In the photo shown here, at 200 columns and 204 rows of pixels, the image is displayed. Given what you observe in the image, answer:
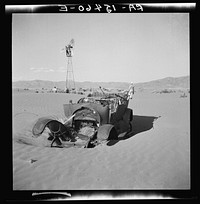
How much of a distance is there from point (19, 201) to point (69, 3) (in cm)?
307

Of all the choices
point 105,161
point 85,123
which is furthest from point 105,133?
point 85,123

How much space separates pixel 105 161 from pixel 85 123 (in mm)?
Result: 959

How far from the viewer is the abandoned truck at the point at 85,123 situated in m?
4.22

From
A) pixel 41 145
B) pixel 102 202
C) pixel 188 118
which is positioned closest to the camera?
pixel 102 202

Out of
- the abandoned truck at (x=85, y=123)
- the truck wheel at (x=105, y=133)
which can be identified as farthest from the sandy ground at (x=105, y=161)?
the abandoned truck at (x=85, y=123)

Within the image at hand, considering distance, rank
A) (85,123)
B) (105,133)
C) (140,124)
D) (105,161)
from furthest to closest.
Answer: (140,124)
(85,123)
(105,133)
(105,161)

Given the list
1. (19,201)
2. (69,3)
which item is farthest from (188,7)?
(19,201)

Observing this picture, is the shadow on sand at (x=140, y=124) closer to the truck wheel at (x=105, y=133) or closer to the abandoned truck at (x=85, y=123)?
the abandoned truck at (x=85, y=123)

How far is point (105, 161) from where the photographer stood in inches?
153

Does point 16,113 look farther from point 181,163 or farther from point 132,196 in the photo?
point 181,163

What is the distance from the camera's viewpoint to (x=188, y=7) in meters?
3.81

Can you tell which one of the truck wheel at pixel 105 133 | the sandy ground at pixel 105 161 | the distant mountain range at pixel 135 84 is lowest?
the sandy ground at pixel 105 161

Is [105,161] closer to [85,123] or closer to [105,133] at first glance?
[105,133]

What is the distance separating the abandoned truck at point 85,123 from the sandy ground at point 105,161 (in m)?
0.25
